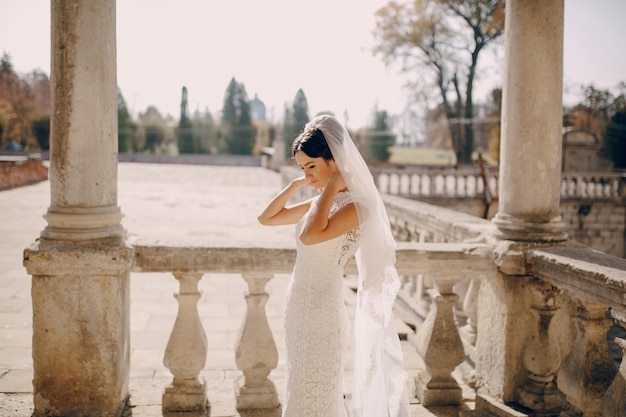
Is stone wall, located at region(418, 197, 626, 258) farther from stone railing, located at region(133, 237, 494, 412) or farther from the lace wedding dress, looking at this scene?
the lace wedding dress

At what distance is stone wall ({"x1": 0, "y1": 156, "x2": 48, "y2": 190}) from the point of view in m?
17.1

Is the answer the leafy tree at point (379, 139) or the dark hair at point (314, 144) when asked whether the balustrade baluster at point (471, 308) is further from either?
the leafy tree at point (379, 139)

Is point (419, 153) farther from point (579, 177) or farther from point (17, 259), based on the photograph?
point (17, 259)

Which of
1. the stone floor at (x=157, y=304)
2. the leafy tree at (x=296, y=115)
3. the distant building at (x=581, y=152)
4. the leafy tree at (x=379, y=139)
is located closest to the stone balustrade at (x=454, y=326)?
the stone floor at (x=157, y=304)

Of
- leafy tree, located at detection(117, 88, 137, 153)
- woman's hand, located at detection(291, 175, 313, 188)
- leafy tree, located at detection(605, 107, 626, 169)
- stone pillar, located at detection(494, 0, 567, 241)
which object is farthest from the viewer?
leafy tree, located at detection(117, 88, 137, 153)

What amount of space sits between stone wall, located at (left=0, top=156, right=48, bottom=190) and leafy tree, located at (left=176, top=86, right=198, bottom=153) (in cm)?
2107

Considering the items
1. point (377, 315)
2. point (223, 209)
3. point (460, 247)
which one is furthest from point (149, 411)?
point (223, 209)

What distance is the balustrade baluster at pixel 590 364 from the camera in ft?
8.39

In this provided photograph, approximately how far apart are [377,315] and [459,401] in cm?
110

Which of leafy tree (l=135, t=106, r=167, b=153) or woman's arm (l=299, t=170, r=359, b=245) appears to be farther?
leafy tree (l=135, t=106, r=167, b=153)

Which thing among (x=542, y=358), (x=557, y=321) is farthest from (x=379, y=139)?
(x=542, y=358)

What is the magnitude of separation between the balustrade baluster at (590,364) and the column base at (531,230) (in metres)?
0.59

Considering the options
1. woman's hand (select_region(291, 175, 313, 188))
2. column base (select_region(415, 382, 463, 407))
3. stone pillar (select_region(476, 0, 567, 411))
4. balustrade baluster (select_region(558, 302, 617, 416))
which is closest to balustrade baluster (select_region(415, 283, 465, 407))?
column base (select_region(415, 382, 463, 407))

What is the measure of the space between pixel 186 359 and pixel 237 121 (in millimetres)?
41029
